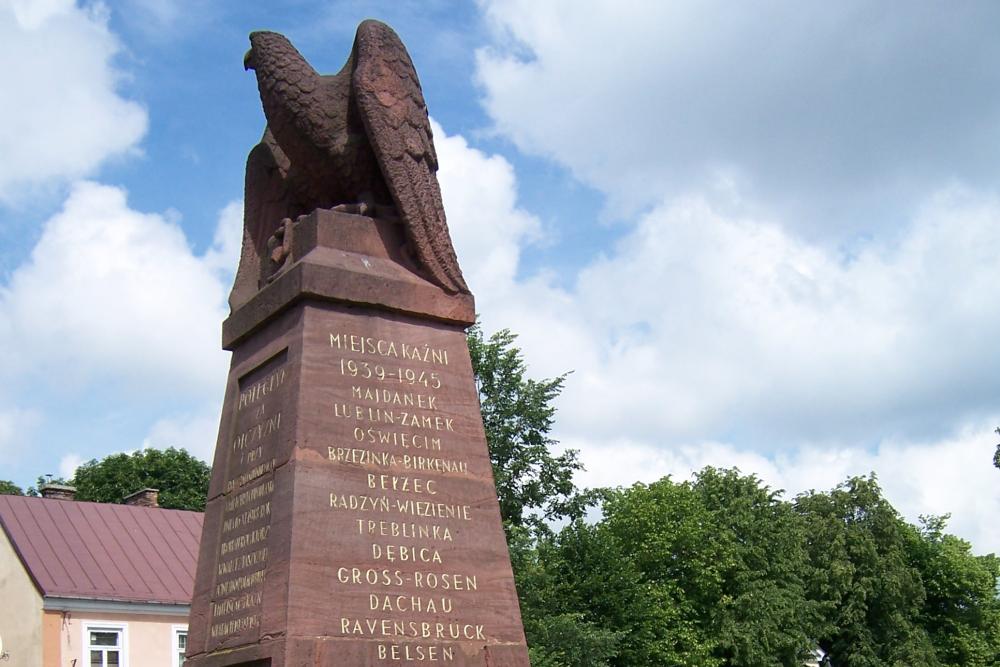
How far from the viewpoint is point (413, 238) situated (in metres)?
8.12

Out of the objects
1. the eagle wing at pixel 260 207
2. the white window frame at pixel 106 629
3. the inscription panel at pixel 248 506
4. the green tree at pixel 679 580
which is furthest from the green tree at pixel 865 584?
the inscription panel at pixel 248 506

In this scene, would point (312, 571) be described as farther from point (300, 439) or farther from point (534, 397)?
point (534, 397)

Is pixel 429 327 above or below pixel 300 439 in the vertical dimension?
above

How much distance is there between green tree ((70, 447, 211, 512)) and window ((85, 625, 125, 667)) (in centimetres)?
1513

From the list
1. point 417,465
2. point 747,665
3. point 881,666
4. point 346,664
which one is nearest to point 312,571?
point 346,664

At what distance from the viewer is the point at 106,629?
23172mm

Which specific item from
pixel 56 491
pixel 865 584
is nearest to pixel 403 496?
pixel 56 491

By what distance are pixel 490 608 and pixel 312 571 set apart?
1192 mm

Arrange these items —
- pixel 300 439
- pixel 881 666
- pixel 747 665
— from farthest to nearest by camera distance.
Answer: pixel 881 666 < pixel 747 665 < pixel 300 439

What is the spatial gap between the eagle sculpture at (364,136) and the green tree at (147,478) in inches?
1249

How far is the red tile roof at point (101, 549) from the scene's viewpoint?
23.0 metres

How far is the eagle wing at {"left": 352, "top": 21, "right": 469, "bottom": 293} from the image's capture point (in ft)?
26.6

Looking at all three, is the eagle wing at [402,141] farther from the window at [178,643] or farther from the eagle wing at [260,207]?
the window at [178,643]

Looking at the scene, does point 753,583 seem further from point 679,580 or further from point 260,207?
point 260,207
